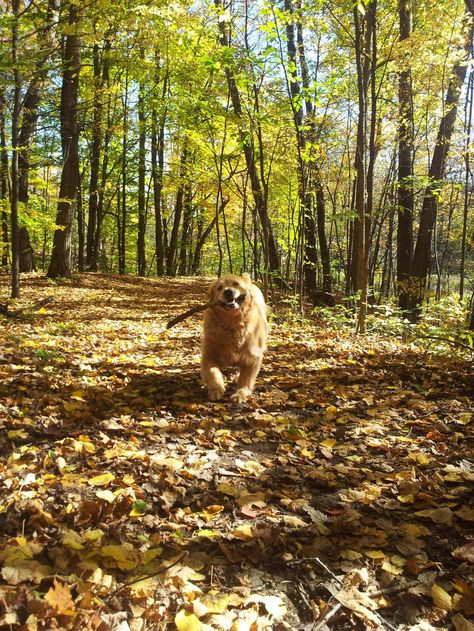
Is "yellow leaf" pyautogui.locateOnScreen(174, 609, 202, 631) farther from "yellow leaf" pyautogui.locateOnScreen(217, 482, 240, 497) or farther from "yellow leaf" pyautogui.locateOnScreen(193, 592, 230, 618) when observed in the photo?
"yellow leaf" pyautogui.locateOnScreen(217, 482, 240, 497)

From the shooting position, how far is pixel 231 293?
4684mm

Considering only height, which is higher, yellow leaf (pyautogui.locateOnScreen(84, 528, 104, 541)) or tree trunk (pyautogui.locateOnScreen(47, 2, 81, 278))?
tree trunk (pyautogui.locateOnScreen(47, 2, 81, 278))

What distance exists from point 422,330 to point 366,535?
680 centimetres

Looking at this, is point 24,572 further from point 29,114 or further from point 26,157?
point 29,114

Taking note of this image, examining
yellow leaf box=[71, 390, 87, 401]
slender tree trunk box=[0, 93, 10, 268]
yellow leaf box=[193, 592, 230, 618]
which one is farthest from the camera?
slender tree trunk box=[0, 93, 10, 268]

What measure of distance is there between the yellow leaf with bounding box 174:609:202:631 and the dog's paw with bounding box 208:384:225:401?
291 centimetres

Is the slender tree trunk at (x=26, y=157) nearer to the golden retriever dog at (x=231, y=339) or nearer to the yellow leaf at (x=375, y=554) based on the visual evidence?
the golden retriever dog at (x=231, y=339)

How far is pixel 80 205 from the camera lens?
2230 cm

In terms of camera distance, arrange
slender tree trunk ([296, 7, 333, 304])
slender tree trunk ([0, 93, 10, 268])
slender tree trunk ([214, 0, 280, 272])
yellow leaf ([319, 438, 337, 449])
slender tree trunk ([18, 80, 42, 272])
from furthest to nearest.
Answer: slender tree trunk ([296, 7, 333, 304]), slender tree trunk ([18, 80, 42, 272]), slender tree trunk ([0, 93, 10, 268]), slender tree trunk ([214, 0, 280, 272]), yellow leaf ([319, 438, 337, 449])

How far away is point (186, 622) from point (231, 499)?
1.05m

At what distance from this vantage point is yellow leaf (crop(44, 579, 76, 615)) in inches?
68.9

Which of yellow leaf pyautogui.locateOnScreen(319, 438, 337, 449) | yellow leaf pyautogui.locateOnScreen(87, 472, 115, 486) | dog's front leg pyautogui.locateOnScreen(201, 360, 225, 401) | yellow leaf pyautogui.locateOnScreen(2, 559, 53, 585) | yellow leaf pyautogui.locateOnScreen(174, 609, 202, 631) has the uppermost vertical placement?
dog's front leg pyautogui.locateOnScreen(201, 360, 225, 401)

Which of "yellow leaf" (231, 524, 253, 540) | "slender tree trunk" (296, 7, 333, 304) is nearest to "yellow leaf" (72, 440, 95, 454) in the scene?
"yellow leaf" (231, 524, 253, 540)

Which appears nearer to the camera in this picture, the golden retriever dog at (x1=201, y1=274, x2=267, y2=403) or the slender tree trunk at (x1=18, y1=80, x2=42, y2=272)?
the golden retriever dog at (x1=201, y1=274, x2=267, y2=403)
